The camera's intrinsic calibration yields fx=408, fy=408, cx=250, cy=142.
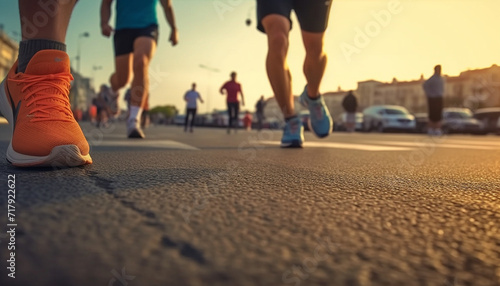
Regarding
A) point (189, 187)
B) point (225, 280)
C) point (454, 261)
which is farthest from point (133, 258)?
point (189, 187)

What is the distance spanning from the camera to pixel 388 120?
17969mm

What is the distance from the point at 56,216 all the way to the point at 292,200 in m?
0.48

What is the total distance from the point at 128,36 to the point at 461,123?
17.5 meters

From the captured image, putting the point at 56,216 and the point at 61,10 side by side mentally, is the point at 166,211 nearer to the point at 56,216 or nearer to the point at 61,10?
the point at 56,216

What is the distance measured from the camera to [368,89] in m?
68.9

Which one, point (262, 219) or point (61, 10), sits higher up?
point (61, 10)

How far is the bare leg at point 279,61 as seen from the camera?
119 inches

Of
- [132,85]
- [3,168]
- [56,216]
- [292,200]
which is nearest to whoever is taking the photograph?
[56,216]

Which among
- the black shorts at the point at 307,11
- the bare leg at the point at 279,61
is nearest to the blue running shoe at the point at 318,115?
the bare leg at the point at 279,61

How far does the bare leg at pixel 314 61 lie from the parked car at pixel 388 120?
15478 millimetres

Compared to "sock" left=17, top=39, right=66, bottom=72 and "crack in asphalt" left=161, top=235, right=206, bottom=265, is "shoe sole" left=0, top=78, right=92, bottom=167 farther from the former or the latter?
"crack in asphalt" left=161, top=235, right=206, bottom=265

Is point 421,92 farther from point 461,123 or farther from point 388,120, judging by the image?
point 388,120

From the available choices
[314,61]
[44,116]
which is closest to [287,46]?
[314,61]

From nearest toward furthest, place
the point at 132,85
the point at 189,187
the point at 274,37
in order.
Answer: the point at 189,187
the point at 274,37
the point at 132,85
